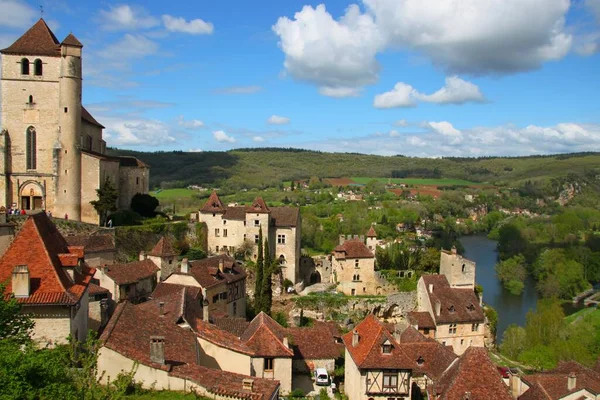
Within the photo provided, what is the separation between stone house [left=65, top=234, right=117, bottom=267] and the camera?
126ft

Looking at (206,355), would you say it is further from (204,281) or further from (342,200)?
(342,200)

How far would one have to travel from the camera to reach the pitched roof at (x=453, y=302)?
42094 millimetres

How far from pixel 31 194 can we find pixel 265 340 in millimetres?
26778

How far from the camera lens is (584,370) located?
100ft

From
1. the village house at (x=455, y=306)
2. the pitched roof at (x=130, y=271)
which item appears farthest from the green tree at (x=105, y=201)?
the village house at (x=455, y=306)

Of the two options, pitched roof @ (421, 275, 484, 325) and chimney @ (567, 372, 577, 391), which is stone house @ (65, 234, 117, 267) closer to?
pitched roof @ (421, 275, 484, 325)

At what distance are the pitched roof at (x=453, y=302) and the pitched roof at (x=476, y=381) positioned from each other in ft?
57.6

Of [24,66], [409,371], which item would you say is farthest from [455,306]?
[24,66]

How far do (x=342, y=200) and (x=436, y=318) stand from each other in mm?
103520

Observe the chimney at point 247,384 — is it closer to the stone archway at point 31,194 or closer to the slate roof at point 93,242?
the slate roof at point 93,242

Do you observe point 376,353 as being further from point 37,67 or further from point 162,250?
point 37,67

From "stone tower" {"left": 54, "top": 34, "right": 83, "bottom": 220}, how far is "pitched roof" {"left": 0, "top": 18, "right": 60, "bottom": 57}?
54.8 inches

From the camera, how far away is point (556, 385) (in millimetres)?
27906

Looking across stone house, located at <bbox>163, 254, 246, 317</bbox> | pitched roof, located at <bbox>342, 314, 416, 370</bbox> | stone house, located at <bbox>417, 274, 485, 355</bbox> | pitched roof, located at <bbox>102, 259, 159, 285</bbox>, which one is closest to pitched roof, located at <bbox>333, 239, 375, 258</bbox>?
stone house, located at <bbox>417, 274, 485, 355</bbox>
